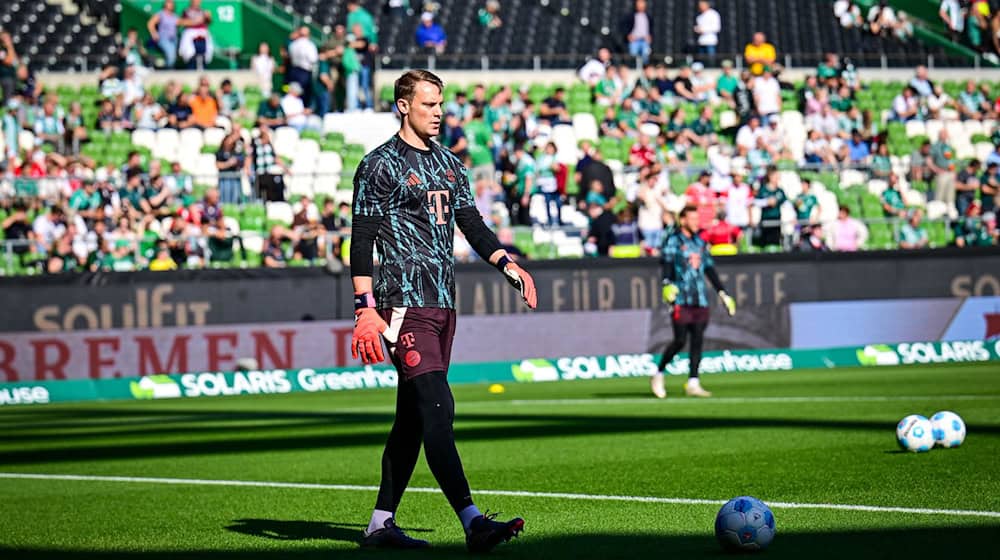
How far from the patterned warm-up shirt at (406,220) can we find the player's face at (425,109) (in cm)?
14

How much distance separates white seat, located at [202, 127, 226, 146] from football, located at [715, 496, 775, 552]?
22.5 m

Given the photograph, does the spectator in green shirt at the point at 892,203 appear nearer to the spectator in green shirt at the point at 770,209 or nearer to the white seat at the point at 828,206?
the white seat at the point at 828,206

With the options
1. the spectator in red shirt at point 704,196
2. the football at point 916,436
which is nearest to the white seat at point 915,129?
the spectator in red shirt at point 704,196

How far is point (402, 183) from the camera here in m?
7.67

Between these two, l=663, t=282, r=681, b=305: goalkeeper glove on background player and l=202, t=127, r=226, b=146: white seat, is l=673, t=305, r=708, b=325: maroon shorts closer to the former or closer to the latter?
l=663, t=282, r=681, b=305: goalkeeper glove on background player

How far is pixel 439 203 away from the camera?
25.4ft

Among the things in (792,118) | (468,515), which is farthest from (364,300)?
(792,118)

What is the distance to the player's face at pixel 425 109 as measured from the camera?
759 centimetres

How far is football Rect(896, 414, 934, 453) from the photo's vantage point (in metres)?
11.2

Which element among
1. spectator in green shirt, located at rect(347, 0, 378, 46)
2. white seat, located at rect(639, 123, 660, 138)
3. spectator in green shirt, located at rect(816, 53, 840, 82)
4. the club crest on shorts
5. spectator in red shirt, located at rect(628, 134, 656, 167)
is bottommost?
the club crest on shorts

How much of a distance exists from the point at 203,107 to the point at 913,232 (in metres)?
13.3

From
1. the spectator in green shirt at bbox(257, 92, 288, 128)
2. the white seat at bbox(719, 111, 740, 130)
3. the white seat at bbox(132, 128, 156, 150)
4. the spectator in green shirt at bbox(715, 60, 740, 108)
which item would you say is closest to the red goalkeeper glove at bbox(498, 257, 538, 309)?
the white seat at bbox(132, 128, 156, 150)

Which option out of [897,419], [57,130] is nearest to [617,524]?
[897,419]

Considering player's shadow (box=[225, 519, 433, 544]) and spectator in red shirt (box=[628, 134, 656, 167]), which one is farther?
spectator in red shirt (box=[628, 134, 656, 167])
